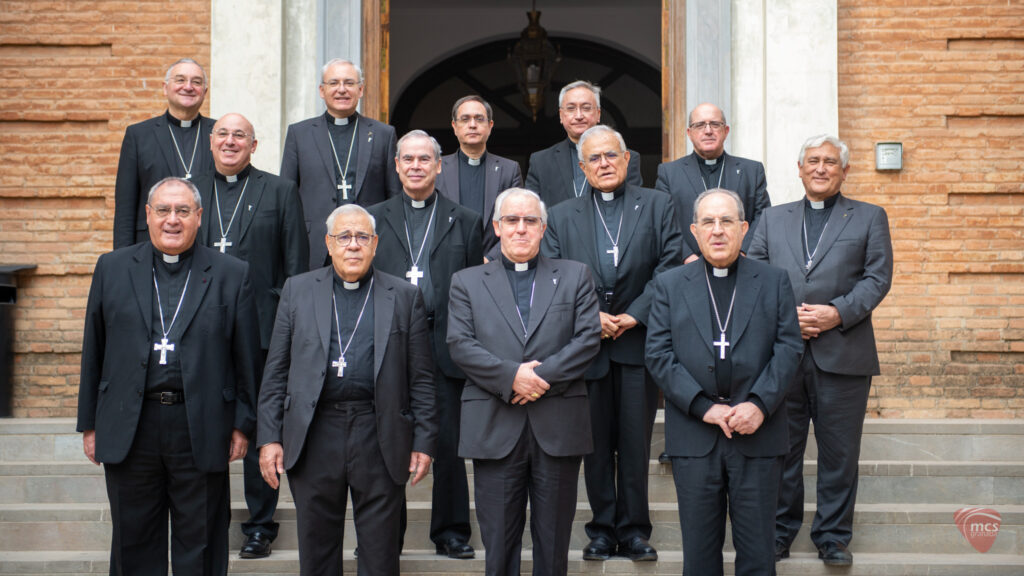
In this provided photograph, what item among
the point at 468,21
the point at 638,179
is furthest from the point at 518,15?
the point at 638,179

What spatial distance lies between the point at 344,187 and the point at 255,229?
70 centimetres

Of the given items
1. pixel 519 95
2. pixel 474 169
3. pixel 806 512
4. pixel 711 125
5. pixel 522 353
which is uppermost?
→ pixel 519 95

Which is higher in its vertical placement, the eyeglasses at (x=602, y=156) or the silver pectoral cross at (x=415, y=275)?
the eyeglasses at (x=602, y=156)

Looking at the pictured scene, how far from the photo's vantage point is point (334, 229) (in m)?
4.38

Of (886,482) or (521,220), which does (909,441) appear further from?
(521,220)

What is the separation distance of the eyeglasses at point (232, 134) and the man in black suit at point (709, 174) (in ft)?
7.05

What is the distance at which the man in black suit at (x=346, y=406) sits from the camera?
14.0 ft

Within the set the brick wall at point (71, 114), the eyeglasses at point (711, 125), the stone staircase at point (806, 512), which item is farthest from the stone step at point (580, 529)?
the brick wall at point (71, 114)

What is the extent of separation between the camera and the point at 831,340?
496 cm

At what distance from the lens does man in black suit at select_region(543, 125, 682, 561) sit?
4.80 m

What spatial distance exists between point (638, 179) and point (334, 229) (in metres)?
1.80

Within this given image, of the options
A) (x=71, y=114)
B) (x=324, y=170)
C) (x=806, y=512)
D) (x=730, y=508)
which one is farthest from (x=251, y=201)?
(x=71, y=114)

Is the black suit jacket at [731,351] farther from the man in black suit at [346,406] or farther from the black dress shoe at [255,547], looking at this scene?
the black dress shoe at [255,547]

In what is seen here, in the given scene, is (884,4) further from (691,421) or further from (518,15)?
(518,15)
